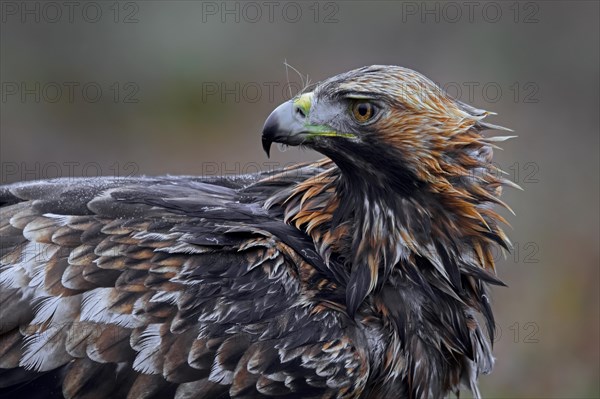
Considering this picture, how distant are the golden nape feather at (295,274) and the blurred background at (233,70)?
7280mm

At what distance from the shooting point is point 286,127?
18.4 feet

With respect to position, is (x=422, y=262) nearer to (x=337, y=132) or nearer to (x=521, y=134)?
(x=337, y=132)

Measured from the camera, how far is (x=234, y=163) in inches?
566

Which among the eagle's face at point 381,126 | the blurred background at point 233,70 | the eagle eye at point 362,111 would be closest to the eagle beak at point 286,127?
the eagle's face at point 381,126

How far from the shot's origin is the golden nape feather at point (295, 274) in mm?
5434

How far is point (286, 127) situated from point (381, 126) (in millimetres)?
574

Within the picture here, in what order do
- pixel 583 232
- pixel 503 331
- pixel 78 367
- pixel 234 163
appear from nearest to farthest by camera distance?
pixel 78 367
pixel 503 331
pixel 583 232
pixel 234 163

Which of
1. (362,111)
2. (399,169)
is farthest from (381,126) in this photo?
(399,169)

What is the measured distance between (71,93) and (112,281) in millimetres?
10735

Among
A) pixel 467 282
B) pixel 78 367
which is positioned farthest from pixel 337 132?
pixel 78 367

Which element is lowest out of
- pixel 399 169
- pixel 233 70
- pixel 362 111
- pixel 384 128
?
pixel 399 169

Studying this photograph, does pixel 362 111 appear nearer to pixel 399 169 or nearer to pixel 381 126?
pixel 381 126

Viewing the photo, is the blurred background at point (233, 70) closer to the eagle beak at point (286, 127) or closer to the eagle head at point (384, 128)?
the eagle head at point (384, 128)

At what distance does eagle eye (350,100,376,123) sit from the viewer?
5590 mm
